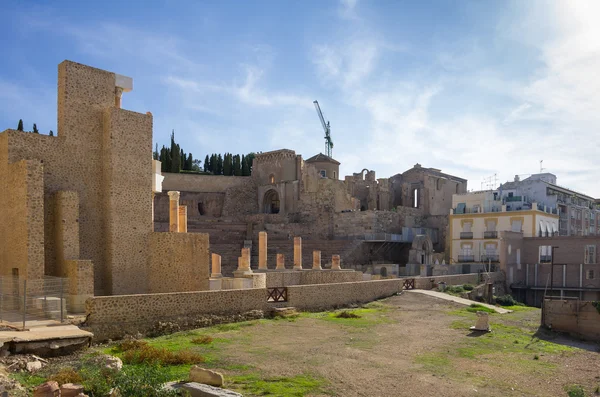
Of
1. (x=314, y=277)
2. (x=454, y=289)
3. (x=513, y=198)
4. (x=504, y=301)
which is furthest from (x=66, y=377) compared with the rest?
(x=513, y=198)

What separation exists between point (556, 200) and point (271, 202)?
27651 mm

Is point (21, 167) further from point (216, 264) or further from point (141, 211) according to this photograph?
point (216, 264)

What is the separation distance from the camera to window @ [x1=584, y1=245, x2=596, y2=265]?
1350 inches

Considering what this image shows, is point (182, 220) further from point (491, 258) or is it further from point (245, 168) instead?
point (245, 168)

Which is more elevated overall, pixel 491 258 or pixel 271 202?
pixel 271 202

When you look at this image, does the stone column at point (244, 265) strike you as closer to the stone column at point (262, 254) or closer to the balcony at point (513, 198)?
the stone column at point (262, 254)

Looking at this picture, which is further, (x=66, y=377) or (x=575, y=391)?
(x=575, y=391)

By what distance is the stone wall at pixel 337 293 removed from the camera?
20.9 metres

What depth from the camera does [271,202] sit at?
57531 mm

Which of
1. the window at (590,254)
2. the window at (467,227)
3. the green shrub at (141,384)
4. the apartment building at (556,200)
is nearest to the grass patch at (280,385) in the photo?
the green shrub at (141,384)

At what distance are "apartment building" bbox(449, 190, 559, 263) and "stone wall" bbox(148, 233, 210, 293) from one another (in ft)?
79.5

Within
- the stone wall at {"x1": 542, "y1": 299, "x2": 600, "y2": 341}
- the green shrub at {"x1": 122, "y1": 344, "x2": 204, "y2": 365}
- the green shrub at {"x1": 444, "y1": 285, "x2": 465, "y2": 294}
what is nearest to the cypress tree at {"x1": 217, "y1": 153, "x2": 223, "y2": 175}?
the green shrub at {"x1": 444, "y1": 285, "x2": 465, "y2": 294}

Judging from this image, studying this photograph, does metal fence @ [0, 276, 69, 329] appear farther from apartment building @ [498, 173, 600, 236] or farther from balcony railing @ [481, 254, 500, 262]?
apartment building @ [498, 173, 600, 236]

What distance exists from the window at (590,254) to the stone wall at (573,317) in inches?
621
